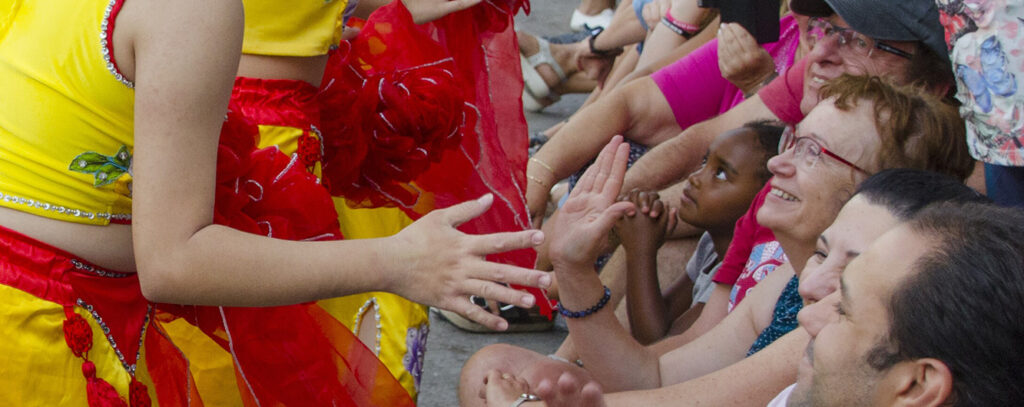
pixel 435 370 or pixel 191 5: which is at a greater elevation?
pixel 191 5

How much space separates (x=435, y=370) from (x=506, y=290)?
6.26 feet

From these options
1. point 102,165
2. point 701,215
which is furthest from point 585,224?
point 102,165

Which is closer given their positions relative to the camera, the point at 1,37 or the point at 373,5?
the point at 1,37

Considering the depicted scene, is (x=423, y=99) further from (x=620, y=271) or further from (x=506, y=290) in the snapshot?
(x=620, y=271)

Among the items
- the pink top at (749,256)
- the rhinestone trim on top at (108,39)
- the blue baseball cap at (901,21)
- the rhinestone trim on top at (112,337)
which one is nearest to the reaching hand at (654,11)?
the blue baseball cap at (901,21)

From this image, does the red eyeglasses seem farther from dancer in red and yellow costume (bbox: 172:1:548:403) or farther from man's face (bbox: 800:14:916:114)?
dancer in red and yellow costume (bbox: 172:1:548:403)

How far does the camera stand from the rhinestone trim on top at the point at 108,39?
Answer: 1.41m

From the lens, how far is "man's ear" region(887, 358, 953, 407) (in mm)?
1211

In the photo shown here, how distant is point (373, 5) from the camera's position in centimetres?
246

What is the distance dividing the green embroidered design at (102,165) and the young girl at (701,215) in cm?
147

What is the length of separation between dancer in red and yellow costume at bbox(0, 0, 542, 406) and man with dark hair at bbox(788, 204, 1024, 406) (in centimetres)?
40

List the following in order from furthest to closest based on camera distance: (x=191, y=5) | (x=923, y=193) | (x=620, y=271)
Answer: (x=620, y=271) → (x=923, y=193) → (x=191, y=5)

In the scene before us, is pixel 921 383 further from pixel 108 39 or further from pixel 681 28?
pixel 681 28

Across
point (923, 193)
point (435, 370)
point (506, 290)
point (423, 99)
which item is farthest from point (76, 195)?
point (435, 370)
